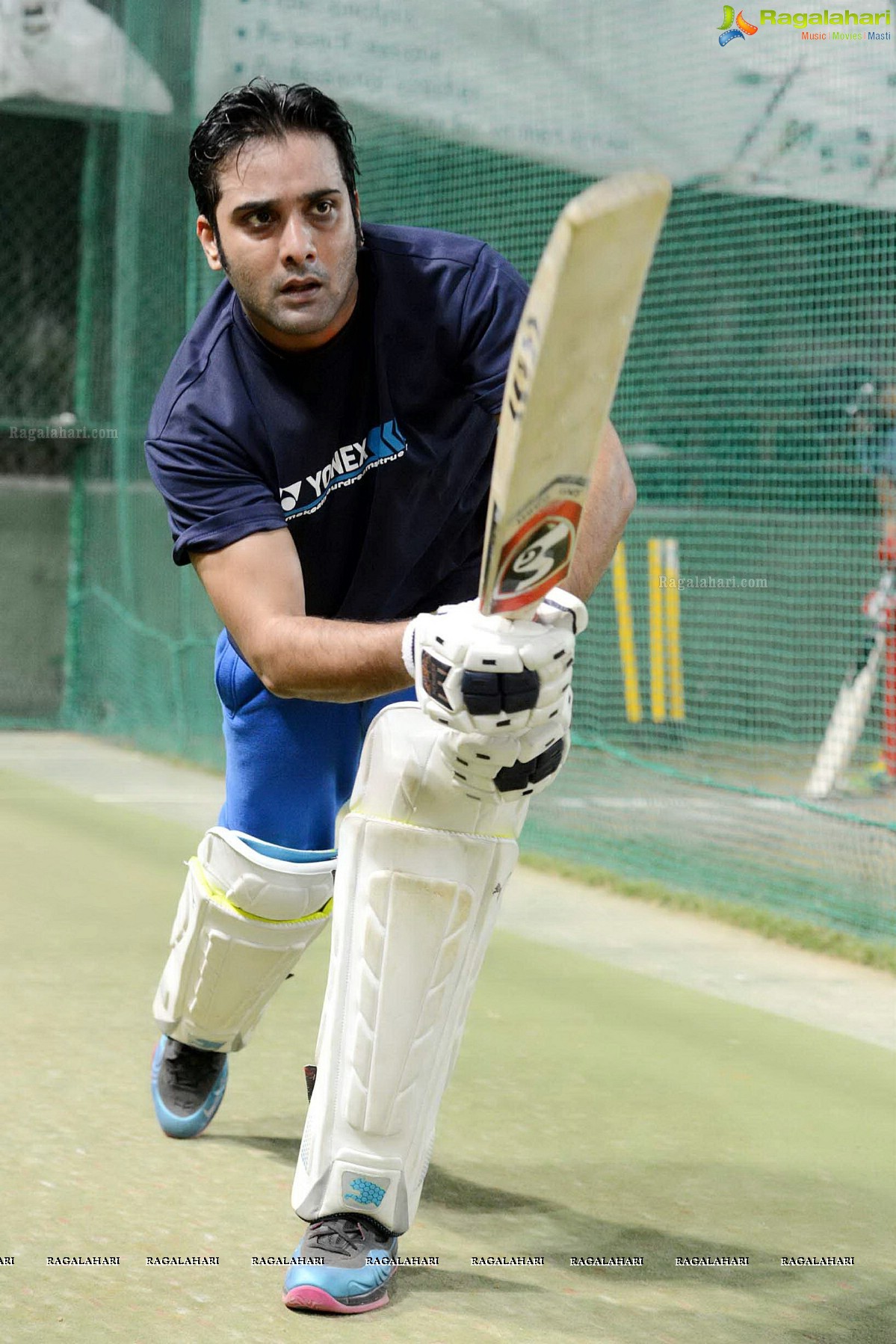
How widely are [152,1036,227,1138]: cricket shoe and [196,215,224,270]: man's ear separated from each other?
1.12m

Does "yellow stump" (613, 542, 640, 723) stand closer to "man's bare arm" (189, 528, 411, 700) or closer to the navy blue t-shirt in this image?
the navy blue t-shirt

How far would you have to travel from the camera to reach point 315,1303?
1.85 meters

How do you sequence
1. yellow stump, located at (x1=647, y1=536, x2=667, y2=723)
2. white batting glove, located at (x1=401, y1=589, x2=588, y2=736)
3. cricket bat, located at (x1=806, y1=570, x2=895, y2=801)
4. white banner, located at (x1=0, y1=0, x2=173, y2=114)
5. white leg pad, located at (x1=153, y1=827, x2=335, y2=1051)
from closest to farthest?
1. white batting glove, located at (x1=401, y1=589, x2=588, y2=736)
2. white leg pad, located at (x1=153, y1=827, x2=335, y2=1051)
3. cricket bat, located at (x1=806, y1=570, x2=895, y2=801)
4. yellow stump, located at (x1=647, y1=536, x2=667, y2=723)
5. white banner, located at (x1=0, y1=0, x2=173, y2=114)

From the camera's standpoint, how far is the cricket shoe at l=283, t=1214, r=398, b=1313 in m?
1.86

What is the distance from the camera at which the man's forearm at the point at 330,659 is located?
1.82 m

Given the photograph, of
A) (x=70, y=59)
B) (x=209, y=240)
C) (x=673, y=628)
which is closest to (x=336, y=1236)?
(x=209, y=240)

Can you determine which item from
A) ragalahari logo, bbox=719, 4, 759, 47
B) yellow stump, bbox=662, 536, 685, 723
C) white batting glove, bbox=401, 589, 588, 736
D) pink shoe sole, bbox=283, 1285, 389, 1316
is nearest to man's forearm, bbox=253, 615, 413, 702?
white batting glove, bbox=401, 589, 588, 736

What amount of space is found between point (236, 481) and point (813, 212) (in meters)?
3.35

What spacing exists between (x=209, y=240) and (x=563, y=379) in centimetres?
81

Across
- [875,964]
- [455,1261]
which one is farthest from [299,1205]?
[875,964]

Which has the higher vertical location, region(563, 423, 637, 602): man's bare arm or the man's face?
the man's face

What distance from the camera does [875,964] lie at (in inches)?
151

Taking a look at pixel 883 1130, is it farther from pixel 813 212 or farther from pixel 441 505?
pixel 813 212

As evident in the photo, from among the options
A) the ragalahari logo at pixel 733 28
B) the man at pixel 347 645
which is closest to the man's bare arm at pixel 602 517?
the man at pixel 347 645
